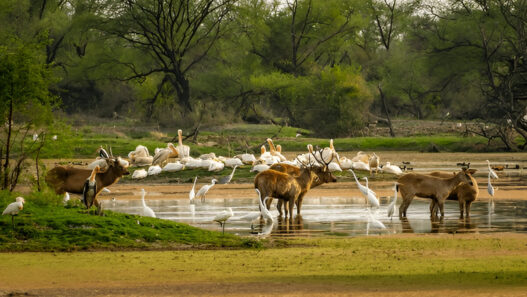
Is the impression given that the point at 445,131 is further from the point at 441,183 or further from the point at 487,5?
the point at 441,183

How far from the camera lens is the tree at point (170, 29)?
56719mm

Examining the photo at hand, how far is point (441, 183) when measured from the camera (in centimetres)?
1880

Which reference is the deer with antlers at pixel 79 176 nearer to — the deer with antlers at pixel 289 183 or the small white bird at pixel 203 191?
the deer with antlers at pixel 289 183

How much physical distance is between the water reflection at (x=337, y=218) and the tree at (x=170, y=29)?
110 ft

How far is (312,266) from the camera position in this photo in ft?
40.6

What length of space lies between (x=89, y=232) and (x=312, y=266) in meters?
4.26

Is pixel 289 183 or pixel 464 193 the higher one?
pixel 289 183

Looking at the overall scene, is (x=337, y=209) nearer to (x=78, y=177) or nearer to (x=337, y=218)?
(x=337, y=218)

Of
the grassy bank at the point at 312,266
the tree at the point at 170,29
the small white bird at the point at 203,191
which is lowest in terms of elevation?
the grassy bank at the point at 312,266

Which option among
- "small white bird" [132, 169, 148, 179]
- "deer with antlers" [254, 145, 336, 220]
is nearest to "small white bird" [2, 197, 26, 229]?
"deer with antlers" [254, 145, 336, 220]

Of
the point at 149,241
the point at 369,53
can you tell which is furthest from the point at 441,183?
the point at 369,53

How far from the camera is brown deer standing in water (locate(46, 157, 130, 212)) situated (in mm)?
18641

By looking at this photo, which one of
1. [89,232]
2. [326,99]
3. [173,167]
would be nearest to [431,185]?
[89,232]

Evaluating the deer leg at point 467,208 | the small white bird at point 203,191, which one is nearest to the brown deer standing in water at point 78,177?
the small white bird at point 203,191
